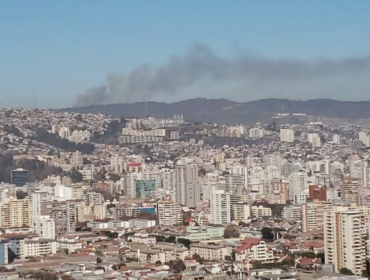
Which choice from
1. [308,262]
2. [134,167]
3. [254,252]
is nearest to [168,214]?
[254,252]

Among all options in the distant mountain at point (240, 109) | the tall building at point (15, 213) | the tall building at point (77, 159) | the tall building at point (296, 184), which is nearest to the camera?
the tall building at point (15, 213)

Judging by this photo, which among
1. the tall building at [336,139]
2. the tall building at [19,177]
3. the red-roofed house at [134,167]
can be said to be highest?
the tall building at [336,139]

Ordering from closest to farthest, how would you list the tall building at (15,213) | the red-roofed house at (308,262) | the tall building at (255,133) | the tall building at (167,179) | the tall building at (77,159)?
1. the red-roofed house at (308,262)
2. the tall building at (15,213)
3. the tall building at (167,179)
4. the tall building at (77,159)
5. the tall building at (255,133)

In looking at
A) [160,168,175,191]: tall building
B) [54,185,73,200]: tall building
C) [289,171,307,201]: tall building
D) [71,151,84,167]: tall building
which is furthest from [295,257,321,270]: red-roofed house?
[71,151,84,167]: tall building

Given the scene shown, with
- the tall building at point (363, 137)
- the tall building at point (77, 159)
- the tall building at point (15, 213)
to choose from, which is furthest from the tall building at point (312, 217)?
the tall building at point (363, 137)

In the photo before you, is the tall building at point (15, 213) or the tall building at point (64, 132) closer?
the tall building at point (15, 213)

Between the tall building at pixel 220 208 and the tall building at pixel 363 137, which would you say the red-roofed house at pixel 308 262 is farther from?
the tall building at pixel 363 137

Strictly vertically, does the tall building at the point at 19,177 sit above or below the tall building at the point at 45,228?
above

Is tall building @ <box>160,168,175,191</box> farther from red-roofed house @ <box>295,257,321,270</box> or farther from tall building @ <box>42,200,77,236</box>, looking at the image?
red-roofed house @ <box>295,257,321,270</box>
